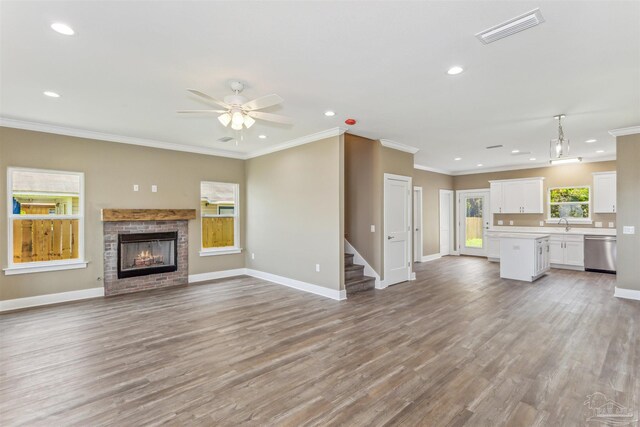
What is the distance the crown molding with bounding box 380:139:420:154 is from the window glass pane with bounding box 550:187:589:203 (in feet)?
15.5

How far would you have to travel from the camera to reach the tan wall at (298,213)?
17.2 ft

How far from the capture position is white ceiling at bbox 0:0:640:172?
85.0 inches

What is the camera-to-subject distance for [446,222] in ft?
33.7

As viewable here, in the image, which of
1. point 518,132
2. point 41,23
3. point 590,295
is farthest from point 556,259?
point 41,23

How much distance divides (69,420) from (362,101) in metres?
4.06

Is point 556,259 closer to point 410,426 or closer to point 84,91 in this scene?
point 410,426

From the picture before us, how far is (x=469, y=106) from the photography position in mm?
4043

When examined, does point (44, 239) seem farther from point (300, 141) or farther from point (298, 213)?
point (300, 141)

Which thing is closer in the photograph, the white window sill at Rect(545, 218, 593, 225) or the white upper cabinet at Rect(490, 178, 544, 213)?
the white window sill at Rect(545, 218, 593, 225)

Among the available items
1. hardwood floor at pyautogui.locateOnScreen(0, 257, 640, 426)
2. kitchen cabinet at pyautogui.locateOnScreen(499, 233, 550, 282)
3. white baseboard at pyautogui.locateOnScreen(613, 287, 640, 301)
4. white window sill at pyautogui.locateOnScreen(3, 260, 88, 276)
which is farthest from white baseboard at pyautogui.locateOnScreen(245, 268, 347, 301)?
white baseboard at pyautogui.locateOnScreen(613, 287, 640, 301)

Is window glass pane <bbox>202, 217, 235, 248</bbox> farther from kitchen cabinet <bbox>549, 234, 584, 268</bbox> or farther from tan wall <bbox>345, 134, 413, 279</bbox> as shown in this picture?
kitchen cabinet <bbox>549, 234, 584, 268</bbox>

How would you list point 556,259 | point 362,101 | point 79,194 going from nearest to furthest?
point 362,101 < point 79,194 < point 556,259

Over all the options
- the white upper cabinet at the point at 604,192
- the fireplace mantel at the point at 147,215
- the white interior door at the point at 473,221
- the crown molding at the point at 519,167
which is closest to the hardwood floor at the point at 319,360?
the fireplace mantel at the point at 147,215

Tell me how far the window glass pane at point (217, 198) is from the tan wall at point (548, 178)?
24.8ft
